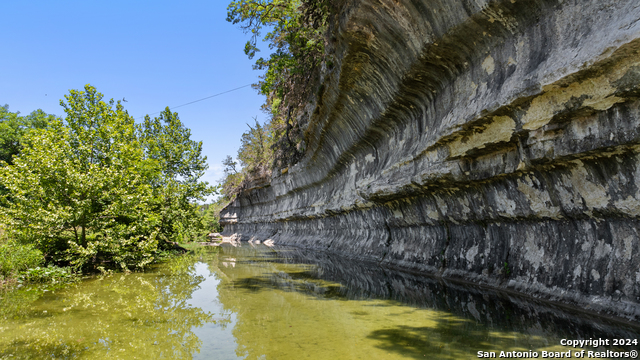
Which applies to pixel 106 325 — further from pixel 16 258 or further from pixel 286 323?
pixel 16 258

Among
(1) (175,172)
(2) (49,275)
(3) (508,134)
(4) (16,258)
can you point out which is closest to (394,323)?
(3) (508,134)

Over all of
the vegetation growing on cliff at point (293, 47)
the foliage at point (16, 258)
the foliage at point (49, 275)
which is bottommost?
the foliage at point (49, 275)

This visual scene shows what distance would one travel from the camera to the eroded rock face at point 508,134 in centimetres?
385

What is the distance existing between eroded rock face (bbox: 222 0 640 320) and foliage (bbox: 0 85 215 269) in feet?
20.7

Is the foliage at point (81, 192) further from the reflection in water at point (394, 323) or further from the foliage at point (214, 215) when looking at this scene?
the foliage at point (214, 215)

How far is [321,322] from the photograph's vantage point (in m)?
4.31

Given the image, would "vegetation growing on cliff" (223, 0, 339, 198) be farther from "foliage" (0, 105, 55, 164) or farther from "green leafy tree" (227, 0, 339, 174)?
"foliage" (0, 105, 55, 164)

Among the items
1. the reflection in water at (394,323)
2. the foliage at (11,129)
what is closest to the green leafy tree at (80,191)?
the reflection in water at (394,323)

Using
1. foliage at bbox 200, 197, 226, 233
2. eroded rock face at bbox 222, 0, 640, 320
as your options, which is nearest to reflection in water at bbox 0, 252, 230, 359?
eroded rock face at bbox 222, 0, 640, 320

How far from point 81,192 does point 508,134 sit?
908cm

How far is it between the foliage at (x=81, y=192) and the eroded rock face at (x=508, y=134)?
6.32m

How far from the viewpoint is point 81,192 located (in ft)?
27.2

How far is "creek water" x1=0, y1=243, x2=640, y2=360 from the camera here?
10.8ft

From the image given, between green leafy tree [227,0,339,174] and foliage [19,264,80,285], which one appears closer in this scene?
foliage [19,264,80,285]
